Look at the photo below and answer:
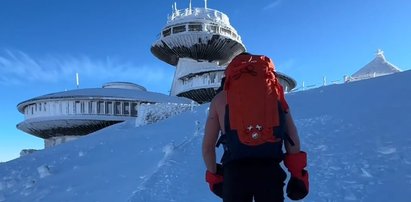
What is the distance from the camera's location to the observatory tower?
49.5 metres

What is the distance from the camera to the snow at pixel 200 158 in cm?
650

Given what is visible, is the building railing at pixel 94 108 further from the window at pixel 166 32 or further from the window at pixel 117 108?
the window at pixel 166 32

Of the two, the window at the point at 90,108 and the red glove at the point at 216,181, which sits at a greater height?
the window at the point at 90,108

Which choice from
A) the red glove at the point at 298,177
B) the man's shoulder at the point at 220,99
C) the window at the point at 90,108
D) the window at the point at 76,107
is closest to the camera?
the red glove at the point at 298,177

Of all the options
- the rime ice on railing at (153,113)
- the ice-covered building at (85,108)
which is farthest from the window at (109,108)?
the rime ice on railing at (153,113)

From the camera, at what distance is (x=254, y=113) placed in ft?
10.5

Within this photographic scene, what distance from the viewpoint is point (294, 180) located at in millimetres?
3338

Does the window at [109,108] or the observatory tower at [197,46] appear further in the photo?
the observatory tower at [197,46]

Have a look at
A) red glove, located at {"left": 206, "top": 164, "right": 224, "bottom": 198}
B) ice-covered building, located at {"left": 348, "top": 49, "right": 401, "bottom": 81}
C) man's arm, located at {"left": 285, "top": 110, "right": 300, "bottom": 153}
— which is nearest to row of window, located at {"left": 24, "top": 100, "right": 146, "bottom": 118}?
ice-covered building, located at {"left": 348, "top": 49, "right": 401, "bottom": 81}

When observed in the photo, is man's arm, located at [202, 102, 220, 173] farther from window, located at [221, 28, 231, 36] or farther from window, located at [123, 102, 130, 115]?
window, located at [221, 28, 231, 36]

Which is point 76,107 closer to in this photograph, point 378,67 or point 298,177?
point 378,67

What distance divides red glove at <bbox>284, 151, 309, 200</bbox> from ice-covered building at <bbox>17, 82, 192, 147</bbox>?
131 ft

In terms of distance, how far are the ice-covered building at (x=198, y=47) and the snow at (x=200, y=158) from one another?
36.9 m

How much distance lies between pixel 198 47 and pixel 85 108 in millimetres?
14709
